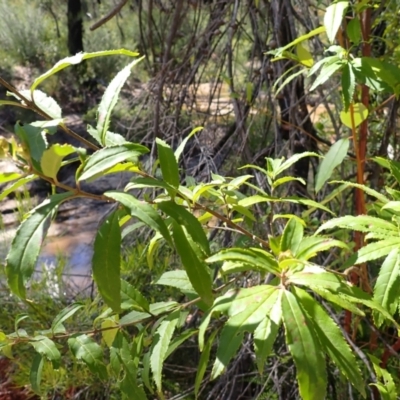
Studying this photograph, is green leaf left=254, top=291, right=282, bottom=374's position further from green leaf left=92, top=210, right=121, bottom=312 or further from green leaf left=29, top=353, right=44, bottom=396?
green leaf left=29, top=353, right=44, bottom=396

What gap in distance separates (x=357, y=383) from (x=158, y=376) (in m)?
0.27

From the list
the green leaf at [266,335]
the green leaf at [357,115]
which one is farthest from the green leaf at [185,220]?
the green leaf at [357,115]

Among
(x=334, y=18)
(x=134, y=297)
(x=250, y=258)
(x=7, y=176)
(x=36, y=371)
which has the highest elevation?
(x=334, y=18)

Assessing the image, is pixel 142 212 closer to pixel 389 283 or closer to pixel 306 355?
pixel 306 355

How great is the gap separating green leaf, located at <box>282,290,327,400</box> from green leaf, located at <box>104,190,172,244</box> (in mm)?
151

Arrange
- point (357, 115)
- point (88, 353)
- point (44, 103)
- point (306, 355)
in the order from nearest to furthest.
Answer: point (306, 355), point (44, 103), point (88, 353), point (357, 115)

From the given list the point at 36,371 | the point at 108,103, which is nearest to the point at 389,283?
the point at 108,103

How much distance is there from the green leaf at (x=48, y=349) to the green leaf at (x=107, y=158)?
349 millimetres

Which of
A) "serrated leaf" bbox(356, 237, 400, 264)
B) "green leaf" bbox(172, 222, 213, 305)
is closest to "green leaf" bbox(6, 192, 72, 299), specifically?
"green leaf" bbox(172, 222, 213, 305)

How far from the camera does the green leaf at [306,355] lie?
489mm

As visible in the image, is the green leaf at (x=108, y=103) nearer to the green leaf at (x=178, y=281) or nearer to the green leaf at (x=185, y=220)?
the green leaf at (x=185, y=220)

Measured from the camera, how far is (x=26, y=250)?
1.63ft

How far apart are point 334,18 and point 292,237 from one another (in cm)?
33

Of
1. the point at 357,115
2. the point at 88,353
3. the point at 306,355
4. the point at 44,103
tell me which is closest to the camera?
the point at 306,355
